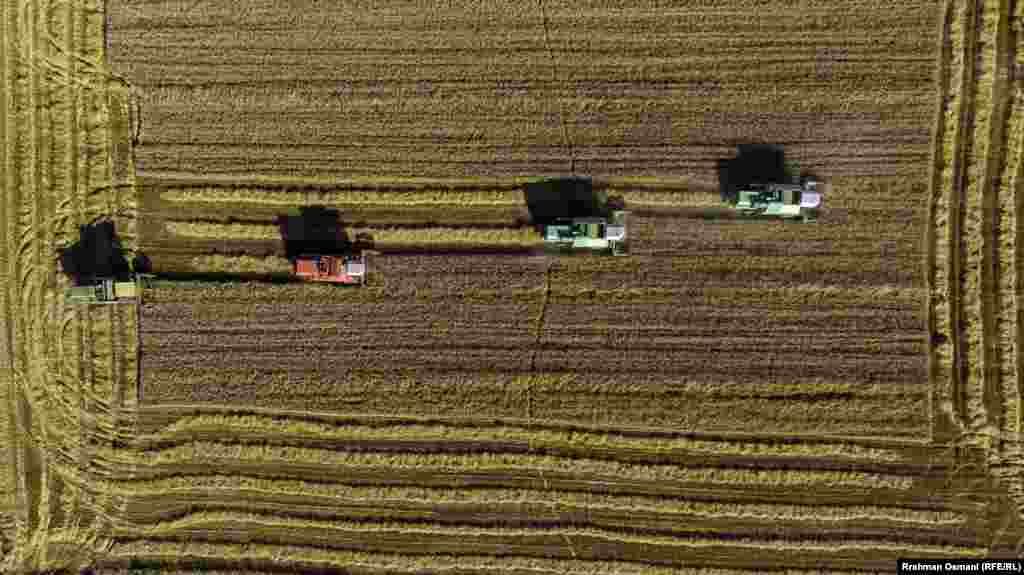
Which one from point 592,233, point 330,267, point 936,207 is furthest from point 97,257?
point 936,207

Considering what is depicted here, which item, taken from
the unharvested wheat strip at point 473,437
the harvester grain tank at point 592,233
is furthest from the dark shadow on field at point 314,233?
the harvester grain tank at point 592,233

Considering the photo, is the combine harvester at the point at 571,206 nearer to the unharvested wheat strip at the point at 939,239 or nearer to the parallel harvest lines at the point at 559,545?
the parallel harvest lines at the point at 559,545

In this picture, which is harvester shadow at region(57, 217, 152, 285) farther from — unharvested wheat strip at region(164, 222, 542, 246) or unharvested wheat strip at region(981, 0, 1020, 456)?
unharvested wheat strip at region(981, 0, 1020, 456)

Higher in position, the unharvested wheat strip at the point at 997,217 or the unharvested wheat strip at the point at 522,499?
the unharvested wheat strip at the point at 997,217

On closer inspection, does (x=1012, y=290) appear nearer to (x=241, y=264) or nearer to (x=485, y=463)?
(x=485, y=463)

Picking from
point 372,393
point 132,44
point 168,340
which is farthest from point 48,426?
point 132,44

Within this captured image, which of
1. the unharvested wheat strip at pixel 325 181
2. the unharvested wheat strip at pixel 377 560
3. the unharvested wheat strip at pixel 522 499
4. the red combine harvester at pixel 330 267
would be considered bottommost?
the unharvested wheat strip at pixel 377 560

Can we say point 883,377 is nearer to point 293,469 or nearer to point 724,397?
point 724,397
